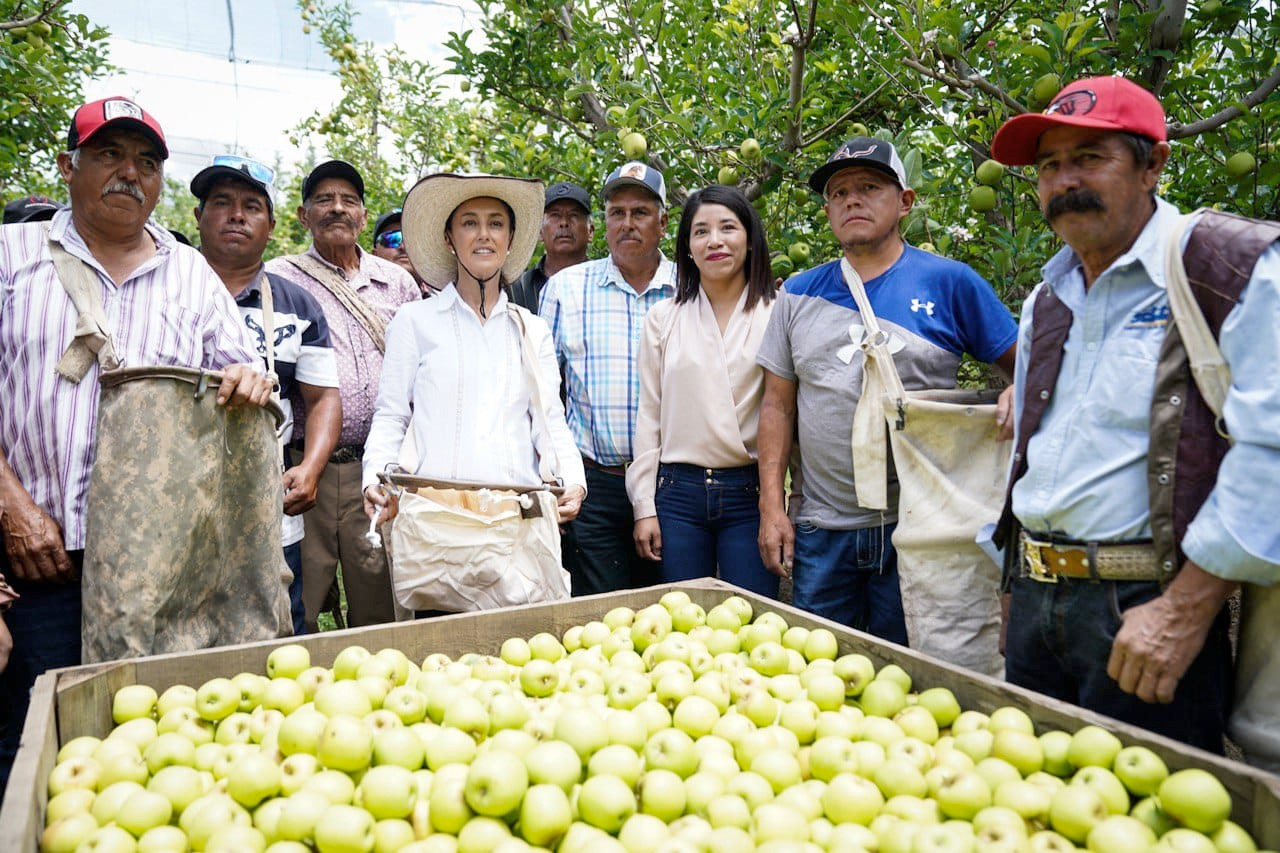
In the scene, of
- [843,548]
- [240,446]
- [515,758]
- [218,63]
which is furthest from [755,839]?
[218,63]

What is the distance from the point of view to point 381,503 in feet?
8.71

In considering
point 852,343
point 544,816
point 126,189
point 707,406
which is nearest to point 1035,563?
point 852,343

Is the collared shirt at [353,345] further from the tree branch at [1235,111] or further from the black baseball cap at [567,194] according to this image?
the tree branch at [1235,111]

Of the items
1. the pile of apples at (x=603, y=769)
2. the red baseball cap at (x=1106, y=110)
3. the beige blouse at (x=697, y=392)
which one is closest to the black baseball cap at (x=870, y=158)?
the beige blouse at (x=697, y=392)

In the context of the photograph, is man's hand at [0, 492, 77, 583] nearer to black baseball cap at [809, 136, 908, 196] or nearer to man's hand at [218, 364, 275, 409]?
man's hand at [218, 364, 275, 409]

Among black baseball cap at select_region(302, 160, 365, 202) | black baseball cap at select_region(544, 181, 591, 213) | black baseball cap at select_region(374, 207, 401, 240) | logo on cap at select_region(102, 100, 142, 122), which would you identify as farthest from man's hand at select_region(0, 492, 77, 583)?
black baseball cap at select_region(374, 207, 401, 240)

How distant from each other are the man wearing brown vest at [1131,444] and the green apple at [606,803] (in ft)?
3.37

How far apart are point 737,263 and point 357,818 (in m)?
2.34

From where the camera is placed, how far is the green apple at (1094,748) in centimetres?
161

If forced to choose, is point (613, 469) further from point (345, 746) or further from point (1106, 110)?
point (1106, 110)

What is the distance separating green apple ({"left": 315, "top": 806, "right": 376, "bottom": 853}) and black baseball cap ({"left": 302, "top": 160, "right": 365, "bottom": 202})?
10.9ft

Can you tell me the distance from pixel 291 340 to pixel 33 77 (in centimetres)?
268

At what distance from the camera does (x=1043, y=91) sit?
3.04 metres

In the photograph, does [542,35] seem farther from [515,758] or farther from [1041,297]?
[515,758]
